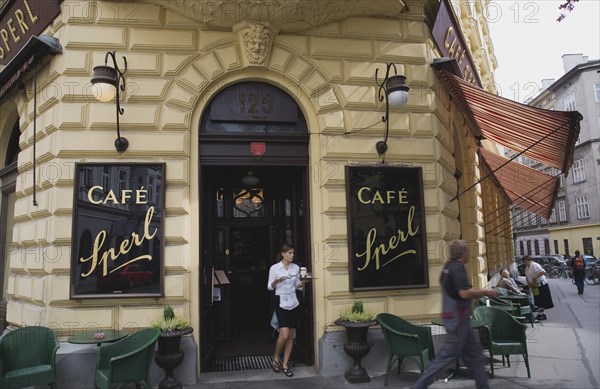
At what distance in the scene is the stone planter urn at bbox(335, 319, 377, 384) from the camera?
21.0 ft

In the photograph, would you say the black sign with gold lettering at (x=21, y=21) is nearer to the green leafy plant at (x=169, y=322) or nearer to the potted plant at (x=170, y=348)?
the green leafy plant at (x=169, y=322)

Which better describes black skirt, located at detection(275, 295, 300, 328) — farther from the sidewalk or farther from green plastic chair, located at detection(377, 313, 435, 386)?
green plastic chair, located at detection(377, 313, 435, 386)

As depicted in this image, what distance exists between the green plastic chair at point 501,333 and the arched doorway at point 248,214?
9.08 ft

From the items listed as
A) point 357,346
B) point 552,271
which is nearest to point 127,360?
point 357,346

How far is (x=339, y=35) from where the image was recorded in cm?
762

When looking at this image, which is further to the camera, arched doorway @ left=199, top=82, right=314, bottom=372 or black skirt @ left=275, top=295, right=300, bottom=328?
arched doorway @ left=199, top=82, right=314, bottom=372

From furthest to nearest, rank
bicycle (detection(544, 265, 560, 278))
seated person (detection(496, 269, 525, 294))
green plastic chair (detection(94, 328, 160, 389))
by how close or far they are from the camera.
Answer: bicycle (detection(544, 265, 560, 278)), seated person (detection(496, 269, 525, 294)), green plastic chair (detection(94, 328, 160, 389))

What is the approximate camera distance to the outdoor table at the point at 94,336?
5699 mm

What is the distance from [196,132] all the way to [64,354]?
12.4 feet

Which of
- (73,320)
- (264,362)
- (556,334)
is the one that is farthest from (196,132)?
(556,334)

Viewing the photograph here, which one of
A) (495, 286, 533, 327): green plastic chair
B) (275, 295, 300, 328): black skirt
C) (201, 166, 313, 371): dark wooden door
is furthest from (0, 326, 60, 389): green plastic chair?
(495, 286, 533, 327): green plastic chair

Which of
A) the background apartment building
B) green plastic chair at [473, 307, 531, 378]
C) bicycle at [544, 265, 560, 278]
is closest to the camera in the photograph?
green plastic chair at [473, 307, 531, 378]

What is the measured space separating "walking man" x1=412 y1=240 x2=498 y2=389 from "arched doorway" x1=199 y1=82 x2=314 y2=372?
8.82 feet

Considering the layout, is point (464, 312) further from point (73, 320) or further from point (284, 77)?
point (73, 320)
